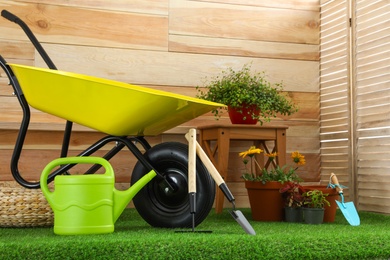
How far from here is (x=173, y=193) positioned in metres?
2.28

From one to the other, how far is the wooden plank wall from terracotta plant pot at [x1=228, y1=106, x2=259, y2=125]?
328 millimetres

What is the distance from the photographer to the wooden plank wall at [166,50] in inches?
121

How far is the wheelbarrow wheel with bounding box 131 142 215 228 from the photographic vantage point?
2.24m

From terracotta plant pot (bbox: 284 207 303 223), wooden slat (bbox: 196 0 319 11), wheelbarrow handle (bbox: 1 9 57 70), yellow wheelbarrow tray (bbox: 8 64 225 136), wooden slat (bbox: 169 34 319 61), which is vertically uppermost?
wooden slat (bbox: 196 0 319 11)

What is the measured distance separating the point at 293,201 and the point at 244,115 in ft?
1.80

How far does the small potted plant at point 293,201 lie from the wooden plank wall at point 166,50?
70 cm

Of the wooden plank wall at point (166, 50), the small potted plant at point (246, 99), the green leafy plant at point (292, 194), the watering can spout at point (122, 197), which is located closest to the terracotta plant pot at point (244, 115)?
the small potted plant at point (246, 99)

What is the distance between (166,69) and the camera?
10.8 feet

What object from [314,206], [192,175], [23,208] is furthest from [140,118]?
[314,206]

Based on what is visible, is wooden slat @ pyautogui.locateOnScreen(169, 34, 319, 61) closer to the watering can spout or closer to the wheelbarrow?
the wheelbarrow

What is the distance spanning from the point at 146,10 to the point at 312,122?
1.19 metres

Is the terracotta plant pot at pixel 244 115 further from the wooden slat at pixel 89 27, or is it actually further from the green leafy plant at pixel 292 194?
the wooden slat at pixel 89 27

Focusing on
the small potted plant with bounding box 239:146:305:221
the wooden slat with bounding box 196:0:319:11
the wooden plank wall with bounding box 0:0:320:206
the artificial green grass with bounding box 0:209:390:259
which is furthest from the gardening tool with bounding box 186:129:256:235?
the wooden slat with bounding box 196:0:319:11

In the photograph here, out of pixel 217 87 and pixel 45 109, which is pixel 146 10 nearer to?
pixel 217 87
